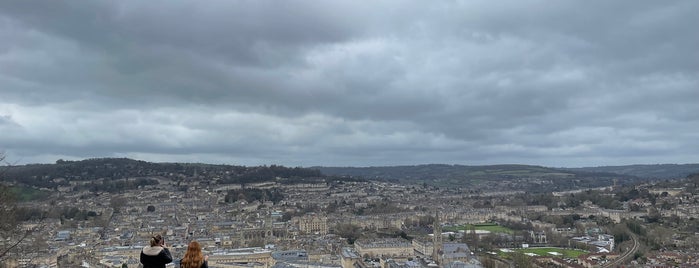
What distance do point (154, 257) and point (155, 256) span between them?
15 millimetres

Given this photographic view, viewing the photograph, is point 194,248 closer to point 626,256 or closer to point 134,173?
point 626,256

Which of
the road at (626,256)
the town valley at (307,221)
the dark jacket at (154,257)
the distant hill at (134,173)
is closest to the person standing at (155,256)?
the dark jacket at (154,257)

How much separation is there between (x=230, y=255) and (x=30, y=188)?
7129 centimetres

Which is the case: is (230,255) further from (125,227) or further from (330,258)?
(125,227)

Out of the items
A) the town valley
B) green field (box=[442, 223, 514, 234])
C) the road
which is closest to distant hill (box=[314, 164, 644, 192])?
the town valley

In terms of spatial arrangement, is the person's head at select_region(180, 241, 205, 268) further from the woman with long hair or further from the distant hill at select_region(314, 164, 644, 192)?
the distant hill at select_region(314, 164, 644, 192)

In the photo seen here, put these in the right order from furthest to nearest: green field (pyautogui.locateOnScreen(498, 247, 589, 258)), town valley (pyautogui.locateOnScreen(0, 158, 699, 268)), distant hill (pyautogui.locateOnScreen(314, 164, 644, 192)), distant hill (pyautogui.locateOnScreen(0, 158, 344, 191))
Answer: distant hill (pyautogui.locateOnScreen(314, 164, 644, 192))
distant hill (pyautogui.locateOnScreen(0, 158, 344, 191))
green field (pyautogui.locateOnScreen(498, 247, 589, 258))
town valley (pyautogui.locateOnScreen(0, 158, 699, 268))

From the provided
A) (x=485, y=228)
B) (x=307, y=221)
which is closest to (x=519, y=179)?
(x=485, y=228)

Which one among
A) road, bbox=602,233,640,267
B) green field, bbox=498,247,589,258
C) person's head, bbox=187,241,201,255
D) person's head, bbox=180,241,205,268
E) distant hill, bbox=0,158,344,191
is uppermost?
distant hill, bbox=0,158,344,191

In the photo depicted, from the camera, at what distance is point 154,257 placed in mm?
5594

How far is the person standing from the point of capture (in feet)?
18.3

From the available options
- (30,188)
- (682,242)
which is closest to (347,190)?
(30,188)

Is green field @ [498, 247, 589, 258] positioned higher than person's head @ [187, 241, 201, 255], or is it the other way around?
person's head @ [187, 241, 201, 255]

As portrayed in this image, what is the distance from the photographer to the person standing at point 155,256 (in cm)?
559
